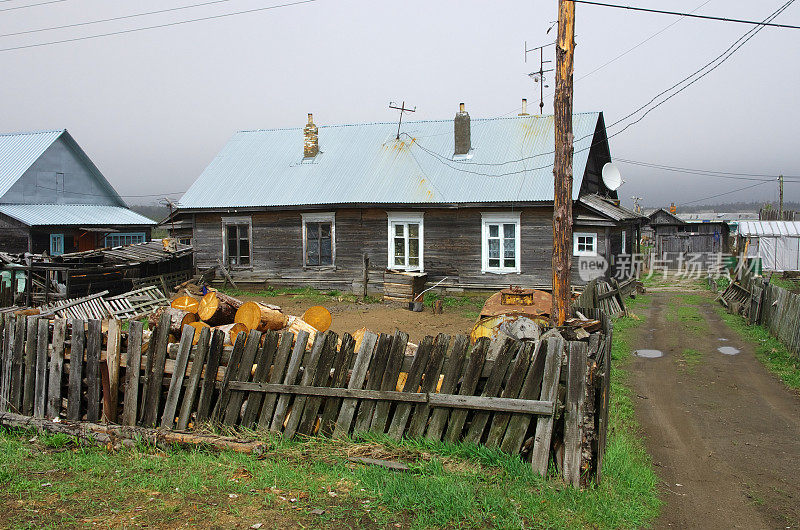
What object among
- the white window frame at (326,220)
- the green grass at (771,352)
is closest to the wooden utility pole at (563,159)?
the green grass at (771,352)

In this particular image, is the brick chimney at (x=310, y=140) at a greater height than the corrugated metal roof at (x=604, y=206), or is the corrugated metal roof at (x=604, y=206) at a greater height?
the brick chimney at (x=310, y=140)

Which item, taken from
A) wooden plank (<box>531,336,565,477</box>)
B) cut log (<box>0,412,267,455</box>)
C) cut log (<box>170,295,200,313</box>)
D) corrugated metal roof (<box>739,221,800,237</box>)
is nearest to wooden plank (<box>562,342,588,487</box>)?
wooden plank (<box>531,336,565,477</box>)

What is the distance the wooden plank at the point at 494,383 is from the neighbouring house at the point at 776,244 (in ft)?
108

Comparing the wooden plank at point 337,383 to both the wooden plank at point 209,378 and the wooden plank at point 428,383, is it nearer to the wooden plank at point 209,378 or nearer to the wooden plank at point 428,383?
the wooden plank at point 428,383

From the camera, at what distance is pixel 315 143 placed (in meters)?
25.5

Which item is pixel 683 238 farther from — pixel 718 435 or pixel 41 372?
pixel 41 372

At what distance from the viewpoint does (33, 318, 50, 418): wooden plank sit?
700cm

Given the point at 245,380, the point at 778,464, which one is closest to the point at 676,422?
the point at 778,464

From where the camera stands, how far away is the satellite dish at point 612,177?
21.9 m

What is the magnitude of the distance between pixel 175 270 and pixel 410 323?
11.2 metres

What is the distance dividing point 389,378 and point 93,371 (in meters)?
3.56

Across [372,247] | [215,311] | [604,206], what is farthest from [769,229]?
[215,311]

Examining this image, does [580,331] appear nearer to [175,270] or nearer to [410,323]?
[410,323]

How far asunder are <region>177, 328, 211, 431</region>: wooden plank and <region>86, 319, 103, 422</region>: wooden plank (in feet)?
3.84
